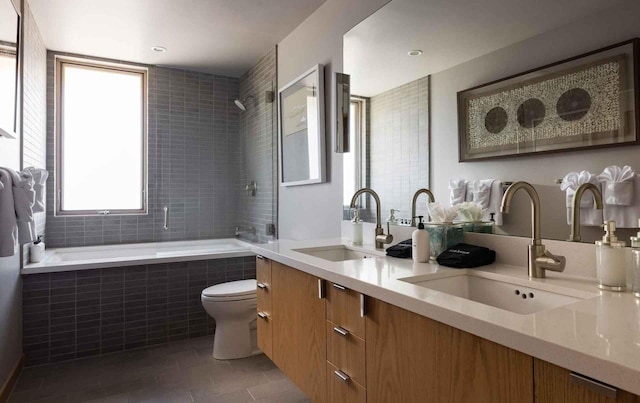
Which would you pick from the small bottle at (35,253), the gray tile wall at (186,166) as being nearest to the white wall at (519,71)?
the small bottle at (35,253)

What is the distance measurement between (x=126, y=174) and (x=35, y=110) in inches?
41.8

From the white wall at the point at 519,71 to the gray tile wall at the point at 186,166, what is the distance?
2978 millimetres

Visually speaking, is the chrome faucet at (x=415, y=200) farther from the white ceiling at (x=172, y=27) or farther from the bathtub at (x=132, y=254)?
the bathtub at (x=132, y=254)

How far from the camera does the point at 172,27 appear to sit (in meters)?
3.03

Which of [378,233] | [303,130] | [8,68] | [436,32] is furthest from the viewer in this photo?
[303,130]

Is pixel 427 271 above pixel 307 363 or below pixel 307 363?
above

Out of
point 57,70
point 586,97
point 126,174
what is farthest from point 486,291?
point 57,70

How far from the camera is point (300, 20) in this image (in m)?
2.92

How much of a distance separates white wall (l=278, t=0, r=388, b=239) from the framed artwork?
929mm

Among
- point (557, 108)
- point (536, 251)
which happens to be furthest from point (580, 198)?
point (557, 108)

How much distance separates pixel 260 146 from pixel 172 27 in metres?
1.26

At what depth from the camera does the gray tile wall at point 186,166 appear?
3.84 m

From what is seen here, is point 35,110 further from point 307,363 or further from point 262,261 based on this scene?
point 307,363

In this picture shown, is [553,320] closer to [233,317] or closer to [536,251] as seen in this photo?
[536,251]
